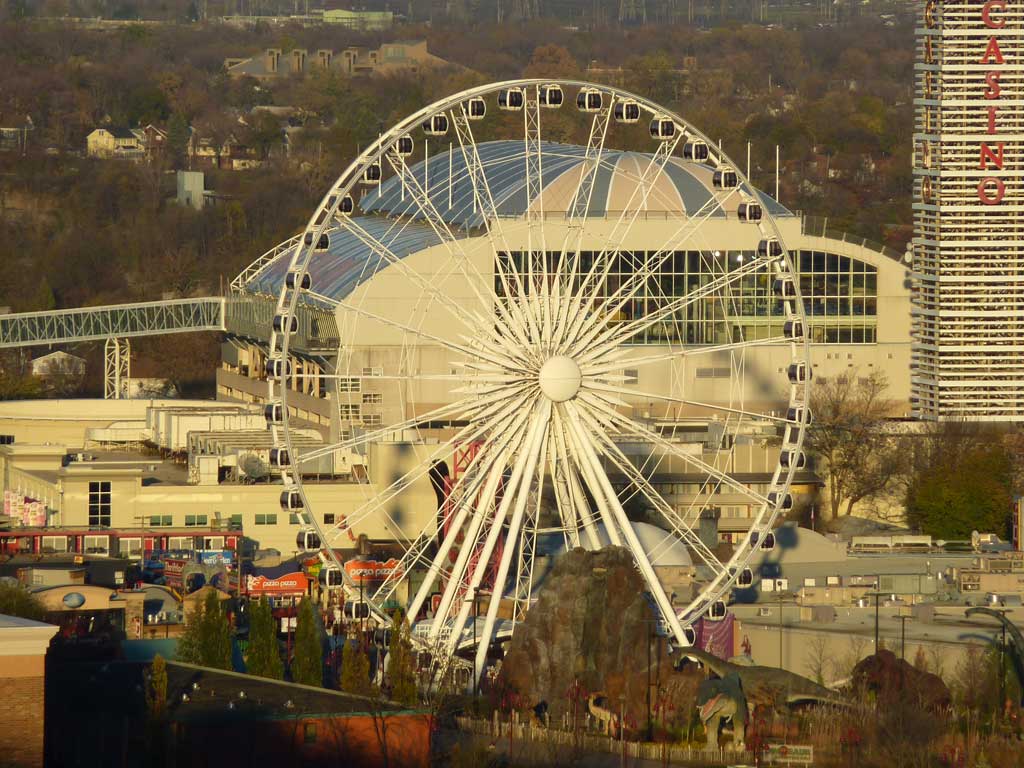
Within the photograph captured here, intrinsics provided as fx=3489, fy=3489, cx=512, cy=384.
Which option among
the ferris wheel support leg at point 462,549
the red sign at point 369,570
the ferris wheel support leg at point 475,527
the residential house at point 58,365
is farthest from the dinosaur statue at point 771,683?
the residential house at point 58,365

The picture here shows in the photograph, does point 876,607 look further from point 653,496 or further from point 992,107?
point 992,107

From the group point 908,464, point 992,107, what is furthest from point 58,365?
point 908,464

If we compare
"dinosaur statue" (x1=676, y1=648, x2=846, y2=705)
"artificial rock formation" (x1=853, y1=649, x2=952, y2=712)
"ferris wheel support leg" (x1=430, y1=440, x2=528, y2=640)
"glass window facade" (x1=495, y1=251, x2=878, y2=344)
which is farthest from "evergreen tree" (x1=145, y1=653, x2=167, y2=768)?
"glass window facade" (x1=495, y1=251, x2=878, y2=344)

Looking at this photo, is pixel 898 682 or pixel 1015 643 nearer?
pixel 898 682

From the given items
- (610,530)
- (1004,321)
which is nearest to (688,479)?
(1004,321)

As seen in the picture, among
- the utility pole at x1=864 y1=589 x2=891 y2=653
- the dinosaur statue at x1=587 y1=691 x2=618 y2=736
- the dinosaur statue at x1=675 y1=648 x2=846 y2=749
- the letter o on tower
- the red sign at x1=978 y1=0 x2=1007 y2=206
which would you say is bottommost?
the dinosaur statue at x1=587 y1=691 x2=618 y2=736

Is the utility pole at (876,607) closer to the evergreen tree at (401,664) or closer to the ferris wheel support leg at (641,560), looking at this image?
the ferris wheel support leg at (641,560)

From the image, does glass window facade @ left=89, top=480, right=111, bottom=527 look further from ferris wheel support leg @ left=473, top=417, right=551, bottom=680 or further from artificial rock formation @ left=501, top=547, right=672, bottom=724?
artificial rock formation @ left=501, top=547, right=672, bottom=724
